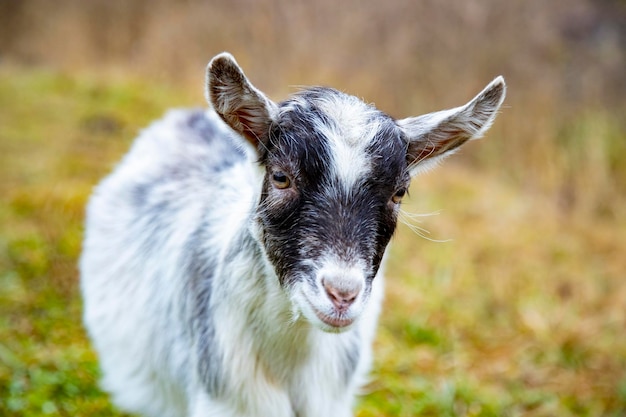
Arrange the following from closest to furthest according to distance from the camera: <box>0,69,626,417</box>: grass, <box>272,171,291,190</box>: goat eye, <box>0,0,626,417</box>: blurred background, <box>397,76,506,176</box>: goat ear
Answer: <box>272,171,291,190</box>: goat eye → <box>397,76,506,176</box>: goat ear → <box>0,69,626,417</box>: grass → <box>0,0,626,417</box>: blurred background

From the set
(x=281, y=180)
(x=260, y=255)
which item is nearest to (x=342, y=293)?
(x=281, y=180)

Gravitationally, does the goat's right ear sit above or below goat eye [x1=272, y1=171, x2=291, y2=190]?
above

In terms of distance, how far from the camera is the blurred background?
6121 millimetres

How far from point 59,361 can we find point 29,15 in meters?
10.2

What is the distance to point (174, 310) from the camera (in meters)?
3.93

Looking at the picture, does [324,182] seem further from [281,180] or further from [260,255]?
[260,255]

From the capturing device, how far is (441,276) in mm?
8258

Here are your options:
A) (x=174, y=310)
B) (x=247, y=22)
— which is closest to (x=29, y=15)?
(x=247, y=22)

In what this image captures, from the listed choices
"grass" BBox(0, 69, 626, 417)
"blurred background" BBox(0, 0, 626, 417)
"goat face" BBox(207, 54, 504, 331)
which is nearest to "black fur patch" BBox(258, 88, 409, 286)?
"goat face" BBox(207, 54, 504, 331)

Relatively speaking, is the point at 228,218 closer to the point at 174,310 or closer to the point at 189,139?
the point at 174,310

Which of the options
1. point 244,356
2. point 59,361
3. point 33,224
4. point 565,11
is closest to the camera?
point 244,356

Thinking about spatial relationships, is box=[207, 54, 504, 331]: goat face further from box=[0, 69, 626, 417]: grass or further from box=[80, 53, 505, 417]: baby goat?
box=[0, 69, 626, 417]: grass

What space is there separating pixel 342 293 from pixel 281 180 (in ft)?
A: 1.98

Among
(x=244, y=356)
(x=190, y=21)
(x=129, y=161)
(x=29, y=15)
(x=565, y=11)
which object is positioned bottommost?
(x=244, y=356)
